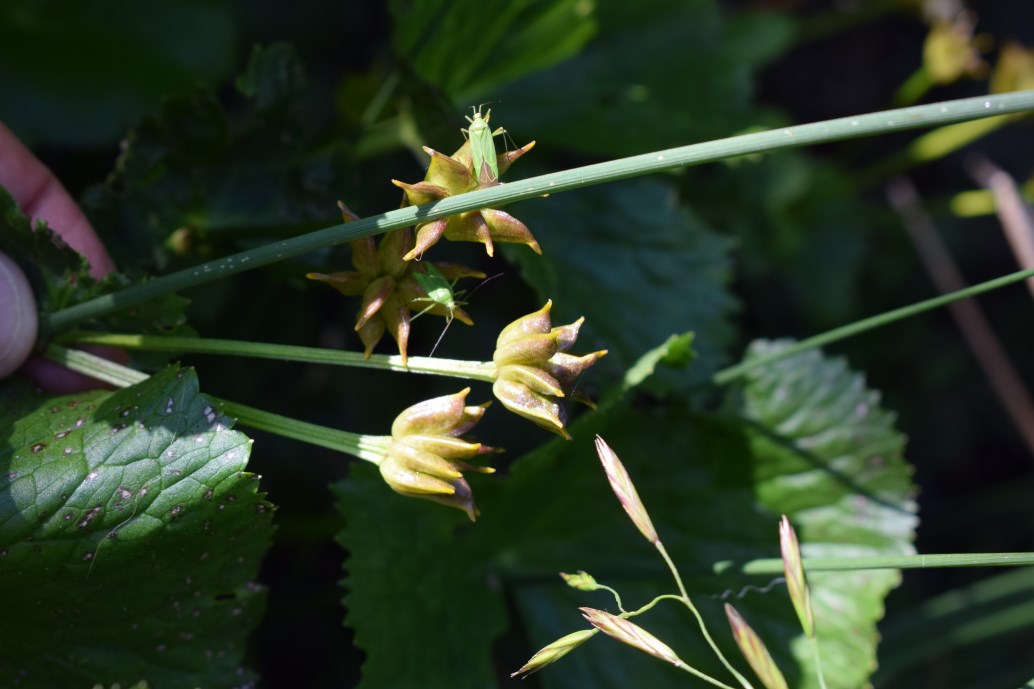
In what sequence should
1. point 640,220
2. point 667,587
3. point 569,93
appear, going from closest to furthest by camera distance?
point 667,587
point 640,220
point 569,93

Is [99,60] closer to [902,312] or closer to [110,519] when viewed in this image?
[110,519]

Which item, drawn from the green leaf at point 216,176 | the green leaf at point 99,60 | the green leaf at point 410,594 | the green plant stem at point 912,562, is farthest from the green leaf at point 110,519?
the green leaf at point 99,60

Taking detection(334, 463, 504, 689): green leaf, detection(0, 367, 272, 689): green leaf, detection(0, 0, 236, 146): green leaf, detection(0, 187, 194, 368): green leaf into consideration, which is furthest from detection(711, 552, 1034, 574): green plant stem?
detection(0, 0, 236, 146): green leaf

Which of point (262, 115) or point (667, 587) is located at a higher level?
point (262, 115)

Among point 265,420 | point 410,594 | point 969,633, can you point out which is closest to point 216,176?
point 265,420

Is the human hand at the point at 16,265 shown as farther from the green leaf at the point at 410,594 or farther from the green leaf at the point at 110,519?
the green leaf at the point at 410,594

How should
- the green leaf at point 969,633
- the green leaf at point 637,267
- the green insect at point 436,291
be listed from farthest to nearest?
the green leaf at point 969,633
the green leaf at point 637,267
the green insect at point 436,291

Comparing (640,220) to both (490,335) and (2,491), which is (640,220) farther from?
(2,491)

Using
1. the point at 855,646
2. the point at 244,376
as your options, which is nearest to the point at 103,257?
the point at 244,376
